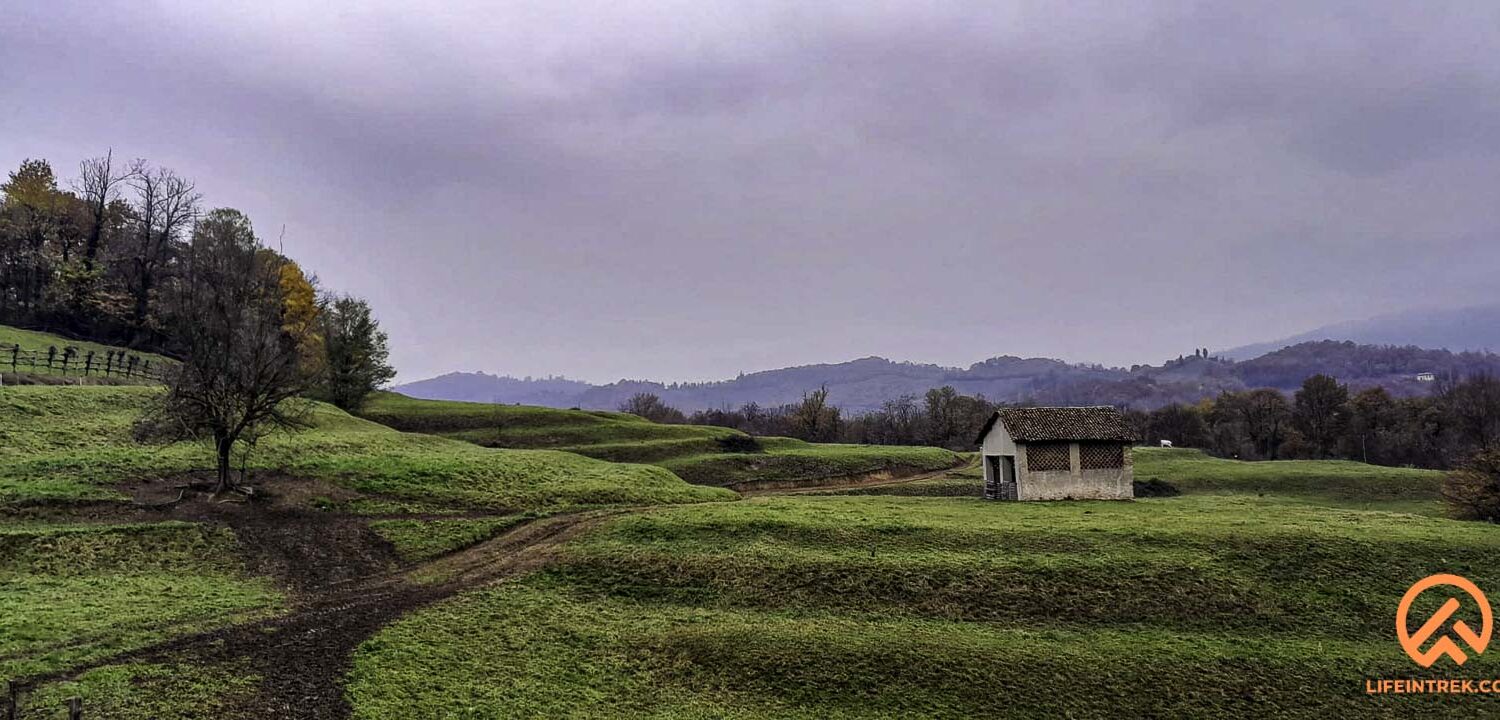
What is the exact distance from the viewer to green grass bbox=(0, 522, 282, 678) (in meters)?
16.0

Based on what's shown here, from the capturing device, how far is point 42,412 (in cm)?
3712

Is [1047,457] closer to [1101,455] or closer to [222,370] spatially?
[1101,455]

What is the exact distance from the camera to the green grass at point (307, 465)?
29938 millimetres

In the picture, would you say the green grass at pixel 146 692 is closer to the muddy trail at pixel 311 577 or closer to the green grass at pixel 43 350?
the muddy trail at pixel 311 577

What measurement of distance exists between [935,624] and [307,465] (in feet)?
103

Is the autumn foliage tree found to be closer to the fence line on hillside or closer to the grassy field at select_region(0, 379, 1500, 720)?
the fence line on hillside

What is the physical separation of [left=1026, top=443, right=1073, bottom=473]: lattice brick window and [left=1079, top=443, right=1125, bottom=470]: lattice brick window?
937mm

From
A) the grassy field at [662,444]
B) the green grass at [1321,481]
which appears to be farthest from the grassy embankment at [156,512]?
the green grass at [1321,481]

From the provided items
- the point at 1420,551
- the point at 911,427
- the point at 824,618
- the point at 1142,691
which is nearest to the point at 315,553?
the point at 824,618

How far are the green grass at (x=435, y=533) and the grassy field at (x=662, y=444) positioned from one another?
2684cm

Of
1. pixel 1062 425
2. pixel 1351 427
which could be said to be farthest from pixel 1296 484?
pixel 1351 427

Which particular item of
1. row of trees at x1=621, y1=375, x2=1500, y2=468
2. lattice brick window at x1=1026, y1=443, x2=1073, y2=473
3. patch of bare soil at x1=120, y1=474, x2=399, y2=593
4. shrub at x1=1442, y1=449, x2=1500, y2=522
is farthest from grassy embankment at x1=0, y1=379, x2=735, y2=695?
row of trees at x1=621, y1=375, x2=1500, y2=468

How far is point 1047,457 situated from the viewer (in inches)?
1528

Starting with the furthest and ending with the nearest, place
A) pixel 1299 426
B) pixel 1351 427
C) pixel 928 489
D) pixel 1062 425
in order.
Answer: pixel 1299 426 < pixel 1351 427 < pixel 928 489 < pixel 1062 425
